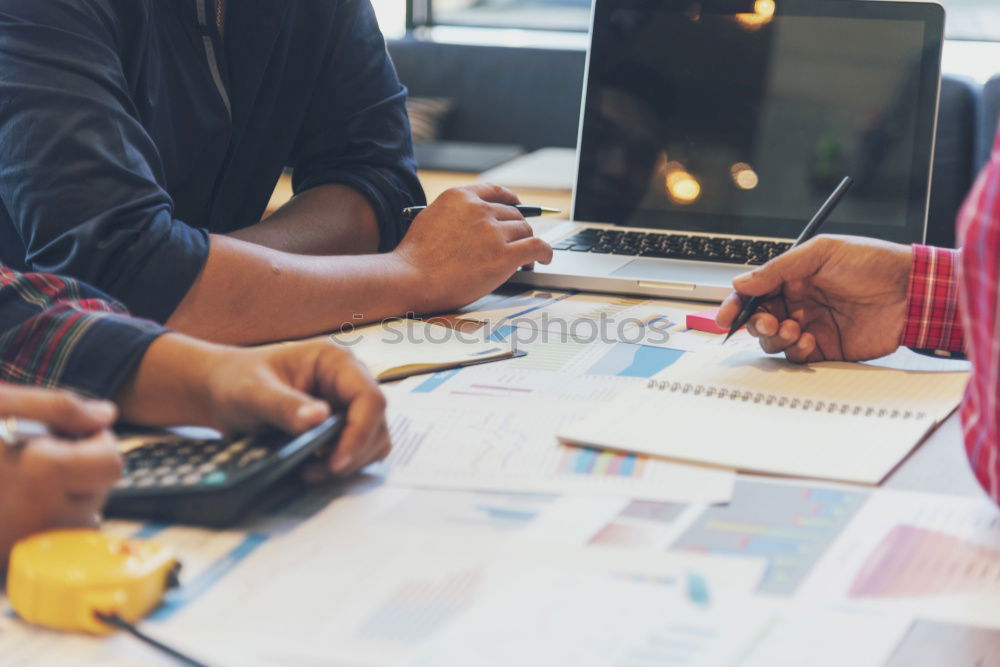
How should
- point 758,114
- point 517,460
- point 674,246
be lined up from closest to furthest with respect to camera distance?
point 517,460, point 674,246, point 758,114

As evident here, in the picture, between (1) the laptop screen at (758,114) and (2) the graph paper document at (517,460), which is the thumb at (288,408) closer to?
(2) the graph paper document at (517,460)

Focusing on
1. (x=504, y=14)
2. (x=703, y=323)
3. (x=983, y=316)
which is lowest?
(x=703, y=323)

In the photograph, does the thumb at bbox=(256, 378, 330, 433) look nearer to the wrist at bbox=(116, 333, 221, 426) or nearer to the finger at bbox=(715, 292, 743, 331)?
the wrist at bbox=(116, 333, 221, 426)

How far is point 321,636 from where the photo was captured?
1.64 ft

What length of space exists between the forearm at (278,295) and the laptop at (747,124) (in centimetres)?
32

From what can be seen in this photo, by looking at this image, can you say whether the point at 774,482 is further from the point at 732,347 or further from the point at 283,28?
the point at 283,28

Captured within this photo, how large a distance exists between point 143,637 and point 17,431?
0.46 ft

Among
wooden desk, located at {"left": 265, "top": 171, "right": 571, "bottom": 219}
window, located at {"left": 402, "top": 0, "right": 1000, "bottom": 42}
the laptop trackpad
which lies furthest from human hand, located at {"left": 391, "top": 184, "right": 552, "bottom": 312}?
window, located at {"left": 402, "top": 0, "right": 1000, "bottom": 42}

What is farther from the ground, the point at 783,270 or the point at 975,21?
the point at 975,21

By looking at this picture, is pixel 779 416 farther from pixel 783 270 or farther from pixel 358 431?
pixel 358 431

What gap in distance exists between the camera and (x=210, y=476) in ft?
2.00

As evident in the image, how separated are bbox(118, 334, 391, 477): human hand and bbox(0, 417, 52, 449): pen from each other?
14cm

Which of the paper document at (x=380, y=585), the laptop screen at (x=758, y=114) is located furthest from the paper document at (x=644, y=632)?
the laptop screen at (x=758, y=114)

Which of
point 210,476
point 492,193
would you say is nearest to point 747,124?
point 492,193
